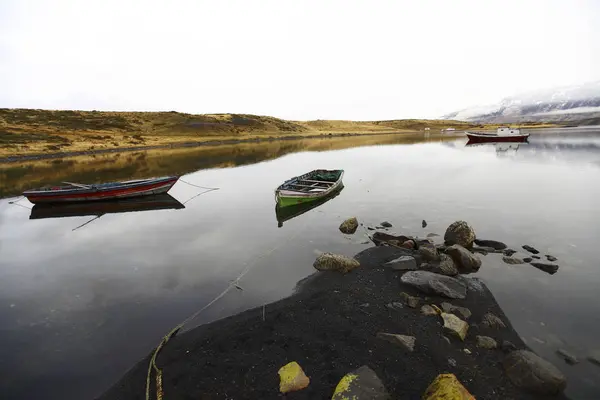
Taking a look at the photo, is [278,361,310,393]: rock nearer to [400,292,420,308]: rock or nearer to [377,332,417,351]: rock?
[377,332,417,351]: rock

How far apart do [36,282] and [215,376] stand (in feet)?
36.1

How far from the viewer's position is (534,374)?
22.8ft

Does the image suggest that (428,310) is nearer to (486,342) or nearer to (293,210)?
(486,342)

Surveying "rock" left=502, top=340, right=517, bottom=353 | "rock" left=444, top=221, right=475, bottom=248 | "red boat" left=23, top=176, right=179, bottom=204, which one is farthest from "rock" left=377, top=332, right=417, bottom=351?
"red boat" left=23, top=176, right=179, bottom=204

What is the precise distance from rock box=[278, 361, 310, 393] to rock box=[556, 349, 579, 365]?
21.7ft

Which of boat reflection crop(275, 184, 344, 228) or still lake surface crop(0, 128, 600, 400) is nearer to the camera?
still lake surface crop(0, 128, 600, 400)

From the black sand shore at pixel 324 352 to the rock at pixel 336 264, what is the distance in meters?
1.95

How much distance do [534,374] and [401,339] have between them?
2869mm

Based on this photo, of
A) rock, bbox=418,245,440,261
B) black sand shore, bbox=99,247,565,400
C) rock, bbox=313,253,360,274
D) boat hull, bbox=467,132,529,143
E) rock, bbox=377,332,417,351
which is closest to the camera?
black sand shore, bbox=99,247,565,400

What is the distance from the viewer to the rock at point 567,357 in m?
7.74

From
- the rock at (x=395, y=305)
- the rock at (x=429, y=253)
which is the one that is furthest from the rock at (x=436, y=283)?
the rock at (x=429, y=253)

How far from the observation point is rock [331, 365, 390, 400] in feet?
20.8

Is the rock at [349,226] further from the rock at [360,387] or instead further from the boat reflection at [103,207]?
the boat reflection at [103,207]

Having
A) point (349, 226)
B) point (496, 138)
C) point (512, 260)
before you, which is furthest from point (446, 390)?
point (496, 138)
